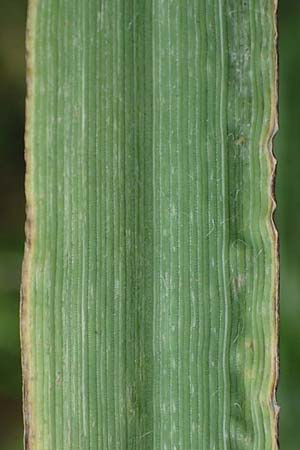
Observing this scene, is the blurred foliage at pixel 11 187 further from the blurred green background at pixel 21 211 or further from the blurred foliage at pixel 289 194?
Result: the blurred foliage at pixel 289 194

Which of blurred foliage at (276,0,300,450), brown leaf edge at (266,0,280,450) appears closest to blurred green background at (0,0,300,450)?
blurred foliage at (276,0,300,450)

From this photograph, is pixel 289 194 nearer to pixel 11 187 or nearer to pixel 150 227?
pixel 150 227

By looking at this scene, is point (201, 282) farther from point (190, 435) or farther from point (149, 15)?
point (149, 15)

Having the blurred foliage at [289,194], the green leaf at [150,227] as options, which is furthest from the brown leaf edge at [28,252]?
the blurred foliage at [289,194]

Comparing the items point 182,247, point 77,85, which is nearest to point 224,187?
point 182,247

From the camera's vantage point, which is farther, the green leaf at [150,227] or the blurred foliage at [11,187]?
the blurred foliage at [11,187]

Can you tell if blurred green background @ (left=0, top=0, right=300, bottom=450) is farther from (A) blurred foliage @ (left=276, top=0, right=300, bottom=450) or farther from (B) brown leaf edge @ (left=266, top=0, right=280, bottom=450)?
(B) brown leaf edge @ (left=266, top=0, right=280, bottom=450)
